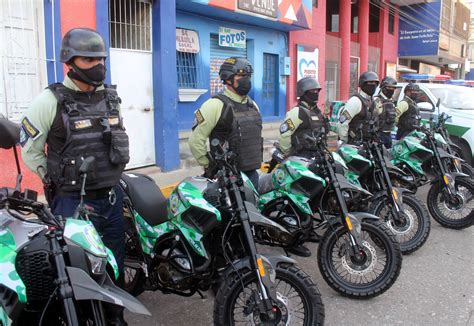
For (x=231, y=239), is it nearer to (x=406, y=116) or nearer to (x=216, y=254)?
(x=216, y=254)

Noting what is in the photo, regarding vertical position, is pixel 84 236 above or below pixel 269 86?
below

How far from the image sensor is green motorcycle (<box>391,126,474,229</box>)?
5480mm

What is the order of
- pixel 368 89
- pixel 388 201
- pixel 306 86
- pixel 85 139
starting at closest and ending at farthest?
pixel 85 139, pixel 388 201, pixel 306 86, pixel 368 89

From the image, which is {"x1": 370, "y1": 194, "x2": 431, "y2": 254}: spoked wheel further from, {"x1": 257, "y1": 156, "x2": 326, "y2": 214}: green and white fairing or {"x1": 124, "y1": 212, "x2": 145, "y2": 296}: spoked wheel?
{"x1": 124, "y1": 212, "x2": 145, "y2": 296}: spoked wheel

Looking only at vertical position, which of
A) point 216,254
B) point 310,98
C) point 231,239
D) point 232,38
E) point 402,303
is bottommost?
point 402,303

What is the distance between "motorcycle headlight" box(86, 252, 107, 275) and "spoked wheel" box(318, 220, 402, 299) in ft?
6.74

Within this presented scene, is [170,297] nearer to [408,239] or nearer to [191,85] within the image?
[408,239]

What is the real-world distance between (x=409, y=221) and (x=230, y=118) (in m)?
2.18

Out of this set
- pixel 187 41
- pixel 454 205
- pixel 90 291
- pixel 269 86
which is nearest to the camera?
pixel 90 291

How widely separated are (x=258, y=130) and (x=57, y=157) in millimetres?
1954

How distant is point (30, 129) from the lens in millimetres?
2805

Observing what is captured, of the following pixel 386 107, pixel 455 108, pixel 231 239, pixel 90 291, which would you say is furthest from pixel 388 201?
pixel 455 108

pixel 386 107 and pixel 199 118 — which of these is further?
pixel 386 107

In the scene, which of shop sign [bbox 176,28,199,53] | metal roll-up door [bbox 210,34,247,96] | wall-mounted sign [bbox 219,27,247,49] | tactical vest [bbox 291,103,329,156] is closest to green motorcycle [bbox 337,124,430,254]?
tactical vest [bbox 291,103,329,156]
